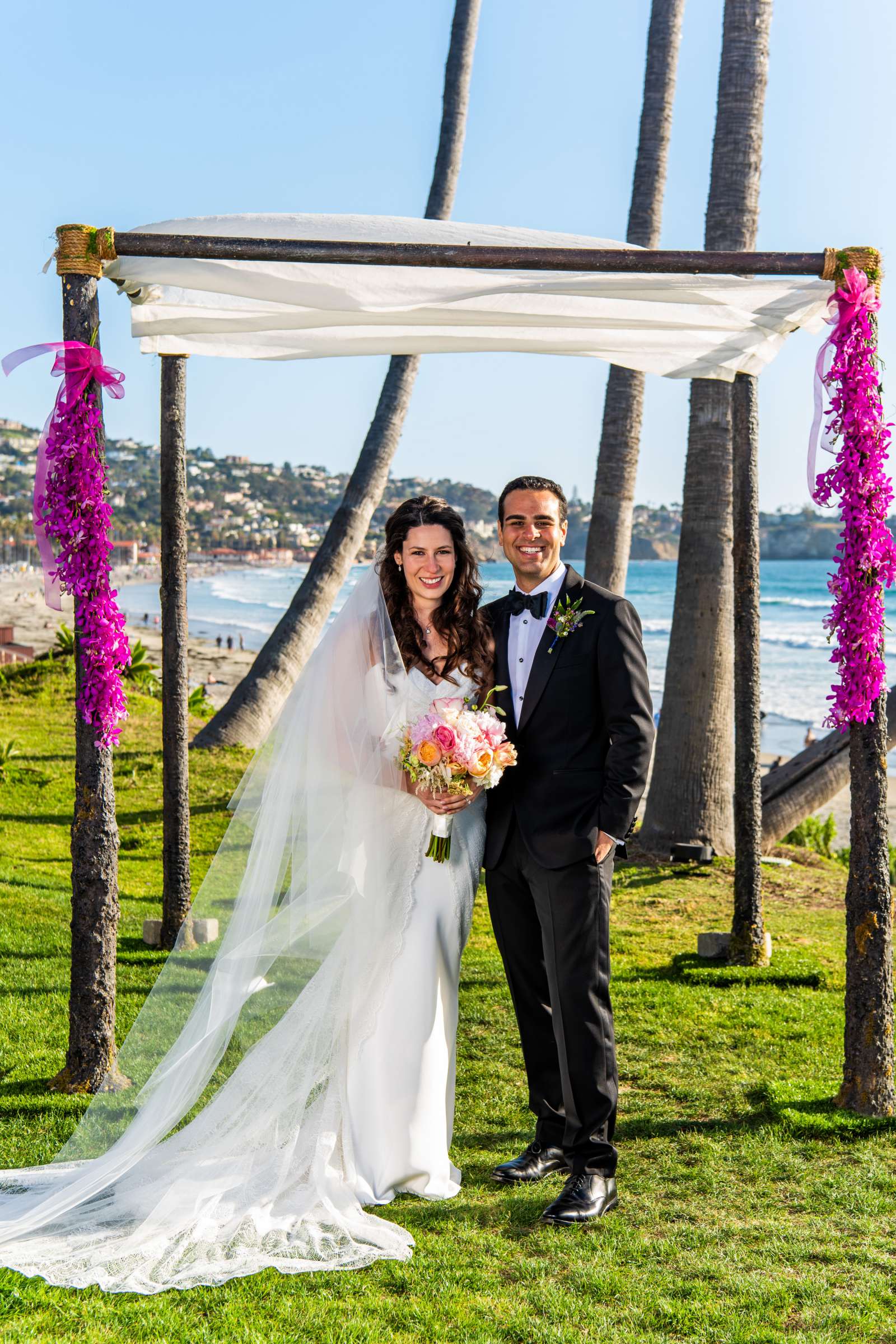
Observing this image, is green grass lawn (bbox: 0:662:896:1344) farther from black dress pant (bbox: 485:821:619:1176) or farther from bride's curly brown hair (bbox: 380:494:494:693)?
bride's curly brown hair (bbox: 380:494:494:693)

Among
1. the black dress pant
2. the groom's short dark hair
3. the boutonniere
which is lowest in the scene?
the black dress pant

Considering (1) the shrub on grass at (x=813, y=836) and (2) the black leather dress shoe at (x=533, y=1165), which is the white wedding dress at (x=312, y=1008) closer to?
(2) the black leather dress shoe at (x=533, y=1165)

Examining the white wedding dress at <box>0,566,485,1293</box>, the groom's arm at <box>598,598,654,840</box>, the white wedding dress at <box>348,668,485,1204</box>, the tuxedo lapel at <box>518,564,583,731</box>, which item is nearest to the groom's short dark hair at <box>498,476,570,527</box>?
the tuxedo lapel at <box>518,564,583,731</box>

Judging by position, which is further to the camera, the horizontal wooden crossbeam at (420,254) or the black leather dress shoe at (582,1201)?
the horizontal wooden crossbeam at (420,254)

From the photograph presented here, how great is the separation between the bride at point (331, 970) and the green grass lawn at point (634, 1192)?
355mm

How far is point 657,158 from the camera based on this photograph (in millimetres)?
11734

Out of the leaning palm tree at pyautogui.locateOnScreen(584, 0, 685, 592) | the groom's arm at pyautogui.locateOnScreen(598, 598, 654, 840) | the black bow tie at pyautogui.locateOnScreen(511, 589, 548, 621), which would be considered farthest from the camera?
the leaning palm tree at pyautogui.locateOnScreen(584, 0, 685, 592)

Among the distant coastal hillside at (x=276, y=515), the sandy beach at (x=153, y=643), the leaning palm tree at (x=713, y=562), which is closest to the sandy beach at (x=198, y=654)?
the sandy beach at (x=153, y=643)

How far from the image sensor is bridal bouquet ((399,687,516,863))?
13.9 feet

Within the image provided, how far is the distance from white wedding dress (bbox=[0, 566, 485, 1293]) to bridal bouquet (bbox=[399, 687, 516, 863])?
Answer: 11.4 inches

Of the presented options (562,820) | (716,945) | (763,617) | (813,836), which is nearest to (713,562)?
(716,945)

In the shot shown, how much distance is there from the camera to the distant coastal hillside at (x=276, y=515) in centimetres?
9350

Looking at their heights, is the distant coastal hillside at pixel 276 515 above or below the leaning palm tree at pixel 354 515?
above

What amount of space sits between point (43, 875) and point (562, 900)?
20.3ft
